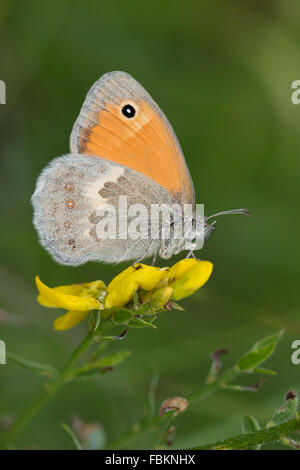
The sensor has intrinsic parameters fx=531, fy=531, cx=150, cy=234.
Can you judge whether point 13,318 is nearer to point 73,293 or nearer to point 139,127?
point 73,293

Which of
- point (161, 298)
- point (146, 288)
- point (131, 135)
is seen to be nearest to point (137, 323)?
point (161, 298)

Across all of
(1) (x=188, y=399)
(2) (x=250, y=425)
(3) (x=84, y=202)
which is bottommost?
(1) (x=188, y=399)

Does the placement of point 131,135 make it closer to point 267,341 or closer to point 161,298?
point 161,298

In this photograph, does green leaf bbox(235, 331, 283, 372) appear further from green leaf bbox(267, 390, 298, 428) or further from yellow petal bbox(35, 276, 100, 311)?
yellow petal bbox(35, 276, 100, 311)

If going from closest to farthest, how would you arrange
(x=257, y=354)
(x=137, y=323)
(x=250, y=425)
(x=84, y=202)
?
(x=250, y=425) → (x=137, y=323) → (x=257, y=354) → (x=84, y=202)

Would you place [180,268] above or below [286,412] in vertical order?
above

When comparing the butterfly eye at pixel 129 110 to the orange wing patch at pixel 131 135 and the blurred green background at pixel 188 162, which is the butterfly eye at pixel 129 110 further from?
the blurred green background at pixel 188 162

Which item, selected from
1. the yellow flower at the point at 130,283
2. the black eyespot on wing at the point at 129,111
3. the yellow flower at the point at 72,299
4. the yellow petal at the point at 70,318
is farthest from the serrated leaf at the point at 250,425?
the black eyespot on wing at the point at 129,111
